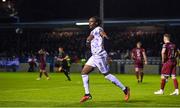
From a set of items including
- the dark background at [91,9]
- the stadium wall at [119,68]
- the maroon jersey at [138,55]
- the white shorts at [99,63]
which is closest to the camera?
the white shorts at [99,63]

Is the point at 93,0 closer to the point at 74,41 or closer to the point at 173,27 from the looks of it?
the point at 74,41

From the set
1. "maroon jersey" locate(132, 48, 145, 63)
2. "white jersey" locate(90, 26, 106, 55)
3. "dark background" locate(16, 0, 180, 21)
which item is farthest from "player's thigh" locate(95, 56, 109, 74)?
"dark background" locate(16, 0, 180, 21)

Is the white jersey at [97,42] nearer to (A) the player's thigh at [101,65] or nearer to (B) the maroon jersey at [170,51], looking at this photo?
(A) the player's thigh at [101,65]

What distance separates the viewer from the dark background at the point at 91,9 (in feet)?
214

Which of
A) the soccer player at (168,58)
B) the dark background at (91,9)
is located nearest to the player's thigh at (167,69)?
the soccer player at (168,58)

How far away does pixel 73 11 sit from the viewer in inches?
2744

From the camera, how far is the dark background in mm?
65312

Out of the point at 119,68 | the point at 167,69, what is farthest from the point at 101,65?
the point at 119,68

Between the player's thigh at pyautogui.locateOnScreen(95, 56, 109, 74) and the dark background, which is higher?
the player's thigh at pyautogui.locateOnScreen(95, 56, 109, 74)

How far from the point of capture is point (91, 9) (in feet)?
228

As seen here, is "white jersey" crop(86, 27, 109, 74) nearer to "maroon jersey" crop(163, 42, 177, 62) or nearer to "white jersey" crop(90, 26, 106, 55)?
"white jersey" crop(90, 26, 106, 55)

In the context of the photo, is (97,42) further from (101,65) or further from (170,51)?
(170,51)

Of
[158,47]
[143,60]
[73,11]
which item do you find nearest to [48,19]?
[73,11]

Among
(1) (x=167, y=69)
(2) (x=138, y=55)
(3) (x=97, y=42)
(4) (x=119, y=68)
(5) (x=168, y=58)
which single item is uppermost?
(3) (x=97, y=42)
